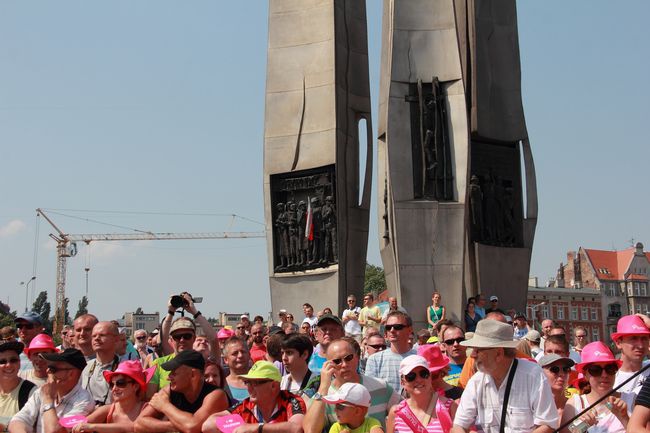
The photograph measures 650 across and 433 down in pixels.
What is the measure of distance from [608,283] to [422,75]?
6657 cm

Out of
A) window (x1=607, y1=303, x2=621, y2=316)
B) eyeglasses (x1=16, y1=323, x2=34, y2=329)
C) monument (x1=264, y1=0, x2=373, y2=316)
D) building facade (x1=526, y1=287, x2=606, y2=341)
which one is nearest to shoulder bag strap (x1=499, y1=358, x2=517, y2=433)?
eyeglasses (x1=16, y1=323, x2=34, y2=329)

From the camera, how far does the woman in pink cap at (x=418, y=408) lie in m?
5.58

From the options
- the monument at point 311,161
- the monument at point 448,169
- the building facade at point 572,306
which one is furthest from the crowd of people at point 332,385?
the building facade at point 572,306

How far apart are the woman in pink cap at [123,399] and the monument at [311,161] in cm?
1325

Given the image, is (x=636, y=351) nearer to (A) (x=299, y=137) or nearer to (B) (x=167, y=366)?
(B) (x=167, y=366)

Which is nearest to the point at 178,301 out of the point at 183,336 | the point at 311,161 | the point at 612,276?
the point at 183,336

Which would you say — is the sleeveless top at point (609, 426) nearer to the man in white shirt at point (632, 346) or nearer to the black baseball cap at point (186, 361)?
the man in white shirt at point (632, 346)

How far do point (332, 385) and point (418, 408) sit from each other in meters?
0.69

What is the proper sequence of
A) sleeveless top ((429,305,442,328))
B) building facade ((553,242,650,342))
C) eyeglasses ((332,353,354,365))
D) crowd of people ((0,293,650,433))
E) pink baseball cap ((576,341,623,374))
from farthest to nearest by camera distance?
building facade ((553,242,650,342)) → sleeveless top ((429,305,442,328)) → eyeglasses ((332,353,354,365)) → pink baseball cap ((576,341,623,374)) → crowd of people ((0,293,650,433))

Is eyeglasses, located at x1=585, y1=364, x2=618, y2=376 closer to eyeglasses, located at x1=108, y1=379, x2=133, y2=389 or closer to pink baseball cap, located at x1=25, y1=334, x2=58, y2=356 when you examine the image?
eyeglasses, located at x1=108, y1=379, x2=133, y2=389

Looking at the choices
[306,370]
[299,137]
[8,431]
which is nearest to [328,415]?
[306,370]

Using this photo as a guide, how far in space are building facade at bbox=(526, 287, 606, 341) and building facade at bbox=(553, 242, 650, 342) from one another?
4.44ft

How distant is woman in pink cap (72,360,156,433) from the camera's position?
6473mm

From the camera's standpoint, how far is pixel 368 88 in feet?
73.0
